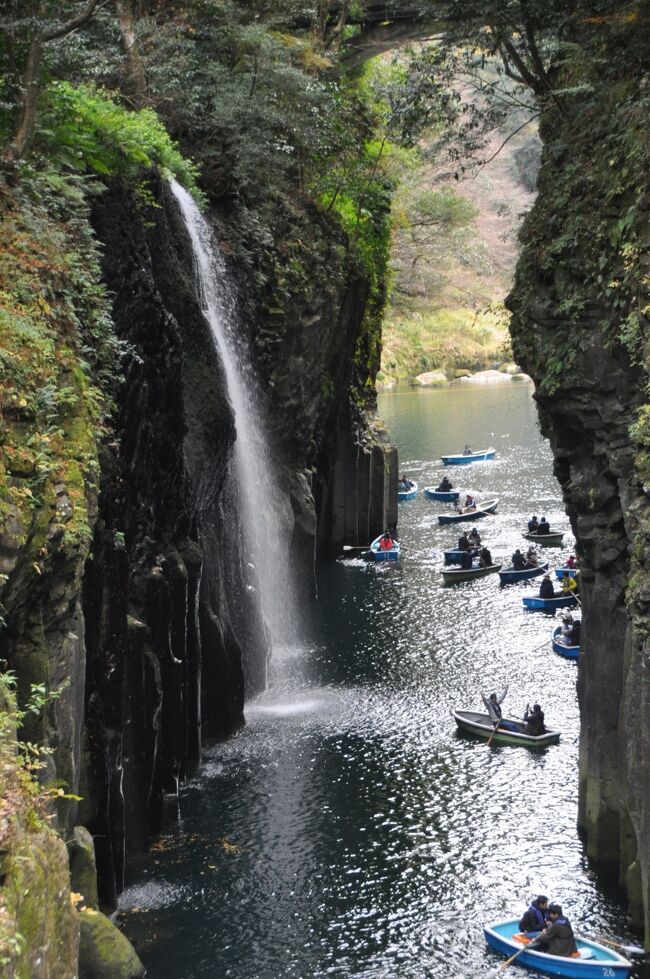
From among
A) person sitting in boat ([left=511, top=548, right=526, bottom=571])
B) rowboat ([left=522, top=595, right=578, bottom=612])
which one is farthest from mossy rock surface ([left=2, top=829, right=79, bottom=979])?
person sitting in boat ([left=511, top=548, right=526, bottom=571])

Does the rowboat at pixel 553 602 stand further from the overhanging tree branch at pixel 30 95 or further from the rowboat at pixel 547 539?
the overhanging tree branch at pixel 30 95

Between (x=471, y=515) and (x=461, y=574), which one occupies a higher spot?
(x=471, y=515)

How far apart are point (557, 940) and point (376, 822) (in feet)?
19.8

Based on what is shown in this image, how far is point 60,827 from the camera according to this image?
14797 millimetres

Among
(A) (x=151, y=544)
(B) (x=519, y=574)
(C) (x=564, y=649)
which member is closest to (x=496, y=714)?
(C) (x=564, y=649)

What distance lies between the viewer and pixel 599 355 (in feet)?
64.7

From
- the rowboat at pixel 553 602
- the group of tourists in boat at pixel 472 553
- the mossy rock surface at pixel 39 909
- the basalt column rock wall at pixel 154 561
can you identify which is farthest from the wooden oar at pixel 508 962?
the group of tourists in boat at pixel 472 553

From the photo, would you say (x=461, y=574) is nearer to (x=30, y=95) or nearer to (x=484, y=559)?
(x=484, y=559)

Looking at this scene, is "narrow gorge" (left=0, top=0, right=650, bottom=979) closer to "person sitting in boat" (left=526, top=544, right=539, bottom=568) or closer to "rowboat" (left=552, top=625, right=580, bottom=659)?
"rowboat" (left=552, top=625, right=580, bottom=659)

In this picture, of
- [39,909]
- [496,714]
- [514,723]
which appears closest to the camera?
[39,909]

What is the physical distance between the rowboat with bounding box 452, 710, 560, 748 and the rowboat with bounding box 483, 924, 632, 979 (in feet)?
27.0

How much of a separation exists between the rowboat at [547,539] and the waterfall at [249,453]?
14.8m

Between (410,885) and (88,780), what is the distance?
248 inches

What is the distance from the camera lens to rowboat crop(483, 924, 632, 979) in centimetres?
1616
